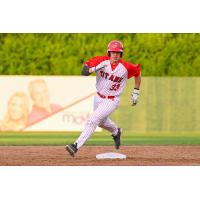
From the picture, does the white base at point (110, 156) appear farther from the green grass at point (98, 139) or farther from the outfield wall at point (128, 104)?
the outfield wall at point (128, 104)

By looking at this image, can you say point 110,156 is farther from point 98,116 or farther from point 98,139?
point 98,139

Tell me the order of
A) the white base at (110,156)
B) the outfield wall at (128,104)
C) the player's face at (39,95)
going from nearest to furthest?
the white base at (110,156) < the outfield wall at (128,104) < the player's face at (39,95)

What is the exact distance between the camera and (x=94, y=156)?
48.4ft

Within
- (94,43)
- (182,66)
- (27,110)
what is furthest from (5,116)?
(182,66)

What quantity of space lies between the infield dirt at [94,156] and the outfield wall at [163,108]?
232 inches

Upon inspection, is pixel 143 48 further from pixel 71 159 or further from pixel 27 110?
pixel 71 159

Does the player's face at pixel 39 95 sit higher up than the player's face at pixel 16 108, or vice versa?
the player's face at pixel 39 95

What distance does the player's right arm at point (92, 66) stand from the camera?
1320 centimetres

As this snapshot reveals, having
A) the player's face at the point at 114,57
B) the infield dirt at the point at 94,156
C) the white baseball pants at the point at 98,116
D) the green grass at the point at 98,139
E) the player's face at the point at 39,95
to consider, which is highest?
the player's face at the point at 114,57

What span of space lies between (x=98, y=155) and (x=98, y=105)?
130 cm

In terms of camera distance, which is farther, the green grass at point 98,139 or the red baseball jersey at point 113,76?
the green grass at point 98,139

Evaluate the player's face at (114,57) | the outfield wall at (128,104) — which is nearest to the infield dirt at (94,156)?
the player's face at (114,57)

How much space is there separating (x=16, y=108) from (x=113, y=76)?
9.44 metres

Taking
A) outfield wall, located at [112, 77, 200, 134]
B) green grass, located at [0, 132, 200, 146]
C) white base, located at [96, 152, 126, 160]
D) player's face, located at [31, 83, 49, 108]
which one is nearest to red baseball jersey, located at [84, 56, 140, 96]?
white base, located at [96, 152, 126, 160]
